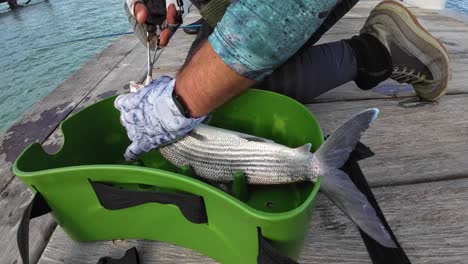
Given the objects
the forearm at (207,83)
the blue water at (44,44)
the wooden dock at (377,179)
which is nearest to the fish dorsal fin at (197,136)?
the forearm at (207,83)

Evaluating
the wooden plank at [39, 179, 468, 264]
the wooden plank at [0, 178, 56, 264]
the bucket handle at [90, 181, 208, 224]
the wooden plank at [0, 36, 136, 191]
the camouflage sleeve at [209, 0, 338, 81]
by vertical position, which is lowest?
the wooden plank at [39, 179, 468, 264]

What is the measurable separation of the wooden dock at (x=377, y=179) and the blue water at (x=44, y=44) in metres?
0.90

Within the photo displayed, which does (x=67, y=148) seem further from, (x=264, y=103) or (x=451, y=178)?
(x=451, y=178)

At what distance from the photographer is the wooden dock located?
0.77 metres

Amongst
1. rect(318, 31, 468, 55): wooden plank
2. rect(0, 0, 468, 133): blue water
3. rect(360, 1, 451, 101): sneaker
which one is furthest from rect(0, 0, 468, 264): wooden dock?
rect(0, 0, 468, 133): blue water

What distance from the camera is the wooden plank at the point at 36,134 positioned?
848 mm

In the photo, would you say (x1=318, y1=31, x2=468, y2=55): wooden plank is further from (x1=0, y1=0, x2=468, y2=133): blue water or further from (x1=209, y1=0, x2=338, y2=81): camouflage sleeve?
→ (x1=209, y1=0, x2=338, y2=81): camouflage sleeve

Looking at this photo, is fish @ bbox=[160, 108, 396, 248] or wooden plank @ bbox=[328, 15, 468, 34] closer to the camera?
fish @ bbox=[160, 108, 396, 248]

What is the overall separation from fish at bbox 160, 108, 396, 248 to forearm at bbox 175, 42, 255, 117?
0.49 feet

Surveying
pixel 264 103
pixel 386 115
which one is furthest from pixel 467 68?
pixel 264 103

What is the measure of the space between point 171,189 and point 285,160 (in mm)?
298

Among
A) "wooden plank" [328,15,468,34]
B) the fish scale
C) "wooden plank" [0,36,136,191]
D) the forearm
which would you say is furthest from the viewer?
"wooden plank" [328,15,468,34]

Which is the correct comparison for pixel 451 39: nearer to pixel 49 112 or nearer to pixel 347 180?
pixel 347 180

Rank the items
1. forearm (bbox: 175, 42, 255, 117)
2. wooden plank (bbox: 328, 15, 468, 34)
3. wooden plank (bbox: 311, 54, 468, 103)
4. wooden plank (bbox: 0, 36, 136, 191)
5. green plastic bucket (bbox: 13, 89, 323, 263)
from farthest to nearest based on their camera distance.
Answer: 1. wooden plank (bbox: 328, 15, 468, 34)
2. wooden plank (bbox: 311, 54, 468, 103)
3. wooden plank (bbox: 0, 36, 136, 191)
4. forearm (bbox: 175, 42, 255, 117)
5. green plastic bucket (bbox: 13, 89, 323, 263)
